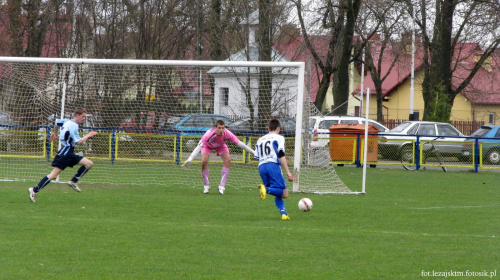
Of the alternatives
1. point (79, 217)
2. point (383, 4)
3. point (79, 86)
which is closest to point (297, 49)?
point (383, 4)

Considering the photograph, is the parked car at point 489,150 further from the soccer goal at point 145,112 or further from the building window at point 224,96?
the building window at point 224,96

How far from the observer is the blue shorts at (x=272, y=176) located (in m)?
9.98

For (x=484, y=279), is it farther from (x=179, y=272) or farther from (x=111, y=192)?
(x=111, y=192)

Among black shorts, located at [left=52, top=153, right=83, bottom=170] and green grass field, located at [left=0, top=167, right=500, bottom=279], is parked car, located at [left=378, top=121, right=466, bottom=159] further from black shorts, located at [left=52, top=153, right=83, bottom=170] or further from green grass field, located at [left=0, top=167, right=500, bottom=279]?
black shorts, located at [left=52, top=153, right=83, bottom=170]

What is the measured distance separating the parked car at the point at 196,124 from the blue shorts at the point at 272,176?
850cm

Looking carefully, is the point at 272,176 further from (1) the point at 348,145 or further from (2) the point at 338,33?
(2) the point at 338,33

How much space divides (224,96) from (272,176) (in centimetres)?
921

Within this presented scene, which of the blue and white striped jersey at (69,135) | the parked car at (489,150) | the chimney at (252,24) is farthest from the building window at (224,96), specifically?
the parked car at (489,150)

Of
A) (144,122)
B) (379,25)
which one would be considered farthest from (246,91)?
(379,25)

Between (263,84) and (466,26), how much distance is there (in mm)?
22032

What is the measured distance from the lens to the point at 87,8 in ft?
87.2

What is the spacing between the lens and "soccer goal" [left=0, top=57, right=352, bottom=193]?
17609 mm

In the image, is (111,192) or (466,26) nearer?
(111,192)

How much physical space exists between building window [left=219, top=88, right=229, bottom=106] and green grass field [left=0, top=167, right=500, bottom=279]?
5.23m
